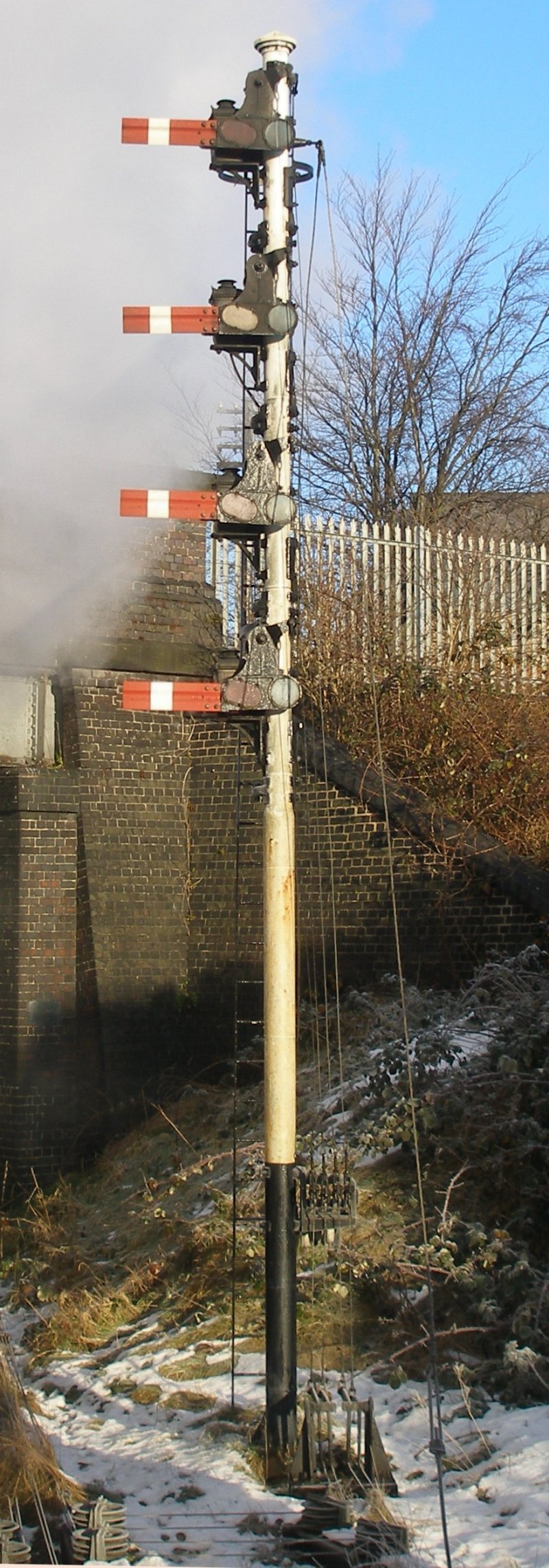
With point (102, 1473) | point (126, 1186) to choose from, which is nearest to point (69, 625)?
point (126, 1186)

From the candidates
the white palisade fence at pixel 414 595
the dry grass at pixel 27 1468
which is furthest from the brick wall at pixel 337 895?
the dry grass at pixel 27 1468

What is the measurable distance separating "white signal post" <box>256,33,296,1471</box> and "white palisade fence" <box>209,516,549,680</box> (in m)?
6.64

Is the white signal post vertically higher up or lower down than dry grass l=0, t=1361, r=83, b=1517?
higher up

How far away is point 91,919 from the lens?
1141 cm

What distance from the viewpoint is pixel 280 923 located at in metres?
6.02

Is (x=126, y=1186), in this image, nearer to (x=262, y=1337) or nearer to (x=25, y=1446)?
(x=262, y=1337)

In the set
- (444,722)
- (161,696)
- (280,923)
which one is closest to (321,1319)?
(280,923)

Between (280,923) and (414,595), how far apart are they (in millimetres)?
7972

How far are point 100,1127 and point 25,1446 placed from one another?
600 cm

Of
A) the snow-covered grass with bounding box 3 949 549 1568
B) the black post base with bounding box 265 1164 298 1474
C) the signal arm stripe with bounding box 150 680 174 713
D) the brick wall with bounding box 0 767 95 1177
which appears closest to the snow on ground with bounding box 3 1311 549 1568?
the snow-covered grass with bounding box 3 949 549 1568

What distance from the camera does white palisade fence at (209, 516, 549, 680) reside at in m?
13.1

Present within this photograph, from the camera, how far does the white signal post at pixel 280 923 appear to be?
5801 millimetres

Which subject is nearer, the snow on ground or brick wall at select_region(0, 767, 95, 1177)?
the snow on ground

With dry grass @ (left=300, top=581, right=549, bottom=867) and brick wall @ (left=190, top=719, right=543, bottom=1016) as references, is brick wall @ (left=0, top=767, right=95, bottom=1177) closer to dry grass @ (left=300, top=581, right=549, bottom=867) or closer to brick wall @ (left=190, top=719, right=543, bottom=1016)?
brick wall @ (left=190, top=719, right=543, bottom=1016)
